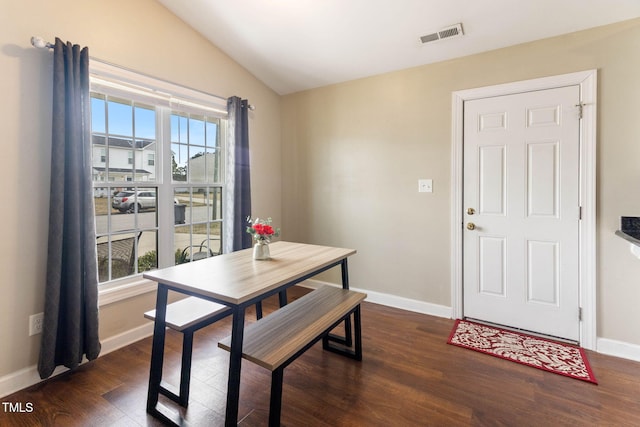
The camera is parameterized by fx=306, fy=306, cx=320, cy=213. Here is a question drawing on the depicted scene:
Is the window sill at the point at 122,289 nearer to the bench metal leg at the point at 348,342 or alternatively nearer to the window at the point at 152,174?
the window at the point at 152,174

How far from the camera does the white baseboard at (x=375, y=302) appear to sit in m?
1.88

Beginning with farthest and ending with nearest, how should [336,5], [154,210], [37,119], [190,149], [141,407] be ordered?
1. [190,149]
2. [154,210]
3. [336,5]
4. [37,119]
5. [141,407]

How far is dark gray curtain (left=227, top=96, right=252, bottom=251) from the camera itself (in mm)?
3160

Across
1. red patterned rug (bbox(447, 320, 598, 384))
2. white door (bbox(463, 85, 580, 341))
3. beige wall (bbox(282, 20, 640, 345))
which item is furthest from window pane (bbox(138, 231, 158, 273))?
white door (bbox(463, 85, 580, 341))

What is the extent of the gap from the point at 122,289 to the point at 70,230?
65cm

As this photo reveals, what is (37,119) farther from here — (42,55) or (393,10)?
(393,10)

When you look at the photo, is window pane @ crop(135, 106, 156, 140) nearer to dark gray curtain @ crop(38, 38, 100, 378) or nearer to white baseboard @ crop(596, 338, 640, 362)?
dark gray curtain @ crop(38, 38, 100, 378)

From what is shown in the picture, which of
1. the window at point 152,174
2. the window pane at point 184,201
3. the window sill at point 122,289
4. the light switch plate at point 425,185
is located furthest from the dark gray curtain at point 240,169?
the light switch plate at point 425,185

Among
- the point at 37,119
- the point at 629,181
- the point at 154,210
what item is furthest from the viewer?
the point at 154,210

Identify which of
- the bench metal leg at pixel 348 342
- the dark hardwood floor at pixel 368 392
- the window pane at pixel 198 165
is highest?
the window pane at pixel 198 165

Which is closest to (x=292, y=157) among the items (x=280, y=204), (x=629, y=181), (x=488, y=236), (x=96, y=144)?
(x=280, y=204)

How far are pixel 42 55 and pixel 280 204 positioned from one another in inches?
101

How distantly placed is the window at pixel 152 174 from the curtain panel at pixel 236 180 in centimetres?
14

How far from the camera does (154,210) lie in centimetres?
271
